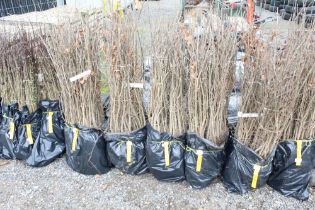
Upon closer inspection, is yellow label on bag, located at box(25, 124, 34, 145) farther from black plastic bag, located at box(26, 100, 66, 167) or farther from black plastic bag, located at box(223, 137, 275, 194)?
black plastic bag, located at box(223, 137, 275, 194)

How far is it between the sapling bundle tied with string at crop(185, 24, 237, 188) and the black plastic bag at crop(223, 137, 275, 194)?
0.28 ft

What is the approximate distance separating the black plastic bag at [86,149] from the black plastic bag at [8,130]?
0.52 metres

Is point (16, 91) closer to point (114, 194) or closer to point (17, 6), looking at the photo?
point (114, 194)

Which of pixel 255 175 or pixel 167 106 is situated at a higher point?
pixel 167 106

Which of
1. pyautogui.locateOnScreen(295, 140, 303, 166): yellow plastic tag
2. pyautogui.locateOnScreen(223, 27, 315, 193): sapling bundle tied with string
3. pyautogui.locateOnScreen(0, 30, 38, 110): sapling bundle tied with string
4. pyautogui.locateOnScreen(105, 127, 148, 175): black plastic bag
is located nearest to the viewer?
pyautogui.locateOnScreen(223, 27, 315, 193): sapling bundle tied with string

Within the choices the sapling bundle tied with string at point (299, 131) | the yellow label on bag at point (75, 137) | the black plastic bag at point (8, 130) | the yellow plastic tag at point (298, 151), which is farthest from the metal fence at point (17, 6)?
the yellow plastic tag at point (298, 151)

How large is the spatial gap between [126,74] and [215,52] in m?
0.69

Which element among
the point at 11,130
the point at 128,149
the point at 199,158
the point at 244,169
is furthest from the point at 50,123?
the point at 244,169

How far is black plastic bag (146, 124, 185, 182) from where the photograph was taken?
8.11 feet

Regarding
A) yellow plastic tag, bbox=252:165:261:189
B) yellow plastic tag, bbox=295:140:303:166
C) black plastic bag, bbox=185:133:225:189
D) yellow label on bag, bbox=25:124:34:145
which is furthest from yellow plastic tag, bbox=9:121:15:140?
yellow plastic tag, bbox=295:140:303:166

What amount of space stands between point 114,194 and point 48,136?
814 mm

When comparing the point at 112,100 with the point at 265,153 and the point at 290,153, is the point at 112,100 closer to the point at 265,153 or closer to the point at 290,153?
the point at 265,153

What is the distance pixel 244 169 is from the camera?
238cm

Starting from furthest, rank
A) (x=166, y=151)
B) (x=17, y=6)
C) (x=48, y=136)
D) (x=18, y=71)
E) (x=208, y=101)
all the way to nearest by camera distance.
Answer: (x=17, y=6) → (x=48, y=136) → (x=18, y=71) → (x=166, y=151) → (x=208, y=101)
